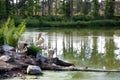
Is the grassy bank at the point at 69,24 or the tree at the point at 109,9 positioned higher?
the tree at the point at 109,9

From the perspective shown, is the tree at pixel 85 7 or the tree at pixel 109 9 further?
the tree at pixel 85 7

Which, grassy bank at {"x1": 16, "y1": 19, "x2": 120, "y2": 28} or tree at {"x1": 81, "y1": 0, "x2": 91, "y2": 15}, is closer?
grassy bank at {"x1": 16, "y1": 19, "x2": 120, "y2": 28}

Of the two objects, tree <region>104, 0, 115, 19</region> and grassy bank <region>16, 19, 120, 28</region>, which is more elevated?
tree <region>104, 0, 115, 19</region>

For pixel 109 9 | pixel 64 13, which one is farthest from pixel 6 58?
pixel 109 9

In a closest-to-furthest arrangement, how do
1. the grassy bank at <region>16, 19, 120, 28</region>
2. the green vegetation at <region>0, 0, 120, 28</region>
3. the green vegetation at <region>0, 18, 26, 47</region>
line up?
the green vegetation at <region>0, 18, 26, 47</region> → the grassy bank at <region>16, 19, 120, 28</region> → the green vegetation at <region>0, 0, 120, 28</region>

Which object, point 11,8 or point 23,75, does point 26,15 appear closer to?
point 11,8

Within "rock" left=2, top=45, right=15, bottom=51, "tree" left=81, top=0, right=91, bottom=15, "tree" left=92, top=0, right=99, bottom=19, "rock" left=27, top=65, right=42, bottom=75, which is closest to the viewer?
"rock" left=27, top=65, right=42, bottom=75

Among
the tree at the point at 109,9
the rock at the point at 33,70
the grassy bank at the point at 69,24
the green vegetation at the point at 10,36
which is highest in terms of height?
the green vegetation at the point at 10,36

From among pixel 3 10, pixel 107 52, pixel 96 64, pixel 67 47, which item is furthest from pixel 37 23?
pixel 96 64

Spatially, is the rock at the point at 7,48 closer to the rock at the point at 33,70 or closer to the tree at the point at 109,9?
the rock at the point at 33,70

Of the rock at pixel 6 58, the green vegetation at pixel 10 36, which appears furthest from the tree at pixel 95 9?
the rock at pixel 6 58

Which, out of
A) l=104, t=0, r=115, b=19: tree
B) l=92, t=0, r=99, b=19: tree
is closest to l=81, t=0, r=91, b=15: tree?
l=92, t=0, r=99, b=19: tree

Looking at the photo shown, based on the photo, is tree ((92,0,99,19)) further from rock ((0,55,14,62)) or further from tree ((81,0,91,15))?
rock ((0,55,14,62))

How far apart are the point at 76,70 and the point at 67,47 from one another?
5.69m
